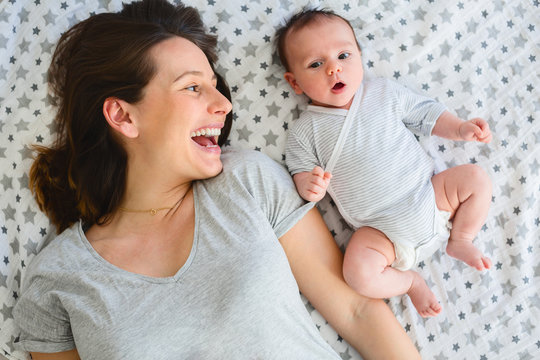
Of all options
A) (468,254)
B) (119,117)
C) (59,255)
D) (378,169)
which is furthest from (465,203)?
(59,255)

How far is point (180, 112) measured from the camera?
1.41 m

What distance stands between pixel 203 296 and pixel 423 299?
0.72 m

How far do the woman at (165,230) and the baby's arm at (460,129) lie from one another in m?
0.51

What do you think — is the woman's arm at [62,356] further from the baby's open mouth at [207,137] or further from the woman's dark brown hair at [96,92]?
the baby's open mouth at [207,137]

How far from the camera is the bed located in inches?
64.5

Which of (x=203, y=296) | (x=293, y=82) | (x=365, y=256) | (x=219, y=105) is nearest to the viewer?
(x=203, y=296)

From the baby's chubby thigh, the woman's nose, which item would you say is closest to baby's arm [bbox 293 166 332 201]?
the baby's chubby thigh

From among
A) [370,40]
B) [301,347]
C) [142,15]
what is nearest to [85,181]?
[142,15]

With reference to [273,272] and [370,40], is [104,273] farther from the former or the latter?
[370,40]

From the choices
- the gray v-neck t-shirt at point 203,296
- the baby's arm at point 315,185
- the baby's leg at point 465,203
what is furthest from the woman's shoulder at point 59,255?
the baby's leg at point 465,203

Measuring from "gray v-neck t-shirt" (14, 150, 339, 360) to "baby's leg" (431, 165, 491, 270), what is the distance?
0.48 metres

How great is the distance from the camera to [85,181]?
1620 millimetres

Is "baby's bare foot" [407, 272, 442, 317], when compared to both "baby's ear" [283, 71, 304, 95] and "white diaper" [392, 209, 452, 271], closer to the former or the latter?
"white diaper" [392, 209, 452, 271]

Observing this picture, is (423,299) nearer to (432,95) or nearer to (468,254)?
(468,254)
